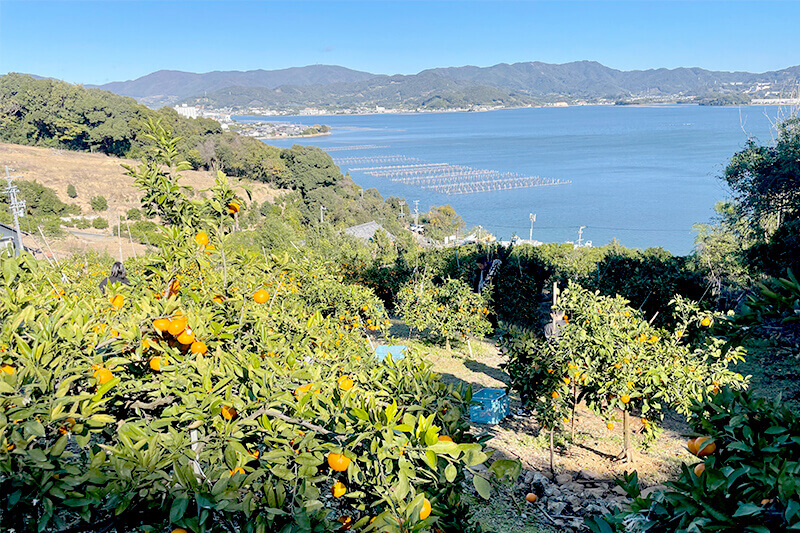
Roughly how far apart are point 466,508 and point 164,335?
1.22 metres

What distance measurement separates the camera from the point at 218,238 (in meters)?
2.29

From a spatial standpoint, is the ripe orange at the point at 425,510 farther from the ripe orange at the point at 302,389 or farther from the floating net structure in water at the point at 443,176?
the floating net structure in water at the point at 443,176

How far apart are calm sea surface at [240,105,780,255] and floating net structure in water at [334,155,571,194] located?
2325mm

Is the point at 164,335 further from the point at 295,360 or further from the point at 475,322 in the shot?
the point at 475,322

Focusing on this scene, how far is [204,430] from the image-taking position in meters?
1.61

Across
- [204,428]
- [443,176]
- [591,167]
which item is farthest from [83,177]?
[591,167]

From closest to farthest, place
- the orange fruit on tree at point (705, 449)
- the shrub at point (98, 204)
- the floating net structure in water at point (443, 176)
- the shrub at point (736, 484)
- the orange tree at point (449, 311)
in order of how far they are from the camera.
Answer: the shrub at point (736, 484)
the orange fruit on tree at point (705, 449)
the orange tree at point (449, 311)
the shrub at point (98, 204)
the floating net structure in water at point (443, 176)

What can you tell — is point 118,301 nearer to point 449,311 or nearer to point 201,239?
point 201,239

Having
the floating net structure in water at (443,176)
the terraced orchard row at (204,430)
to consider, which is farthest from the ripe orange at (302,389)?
the floating net structure in water at (443,176)

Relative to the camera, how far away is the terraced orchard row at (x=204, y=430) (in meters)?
1.25

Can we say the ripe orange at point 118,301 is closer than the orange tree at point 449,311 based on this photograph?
Yes

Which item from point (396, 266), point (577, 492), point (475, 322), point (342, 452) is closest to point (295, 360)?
point (342, 452)

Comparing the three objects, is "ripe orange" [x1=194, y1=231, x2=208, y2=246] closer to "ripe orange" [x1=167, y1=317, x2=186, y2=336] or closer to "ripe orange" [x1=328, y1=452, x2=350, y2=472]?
"ripe orange" [x1=167, y1=317, x2=186, y2=336]

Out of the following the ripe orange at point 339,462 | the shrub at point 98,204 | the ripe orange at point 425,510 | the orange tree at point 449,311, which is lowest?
the orange tree at point 449,311
